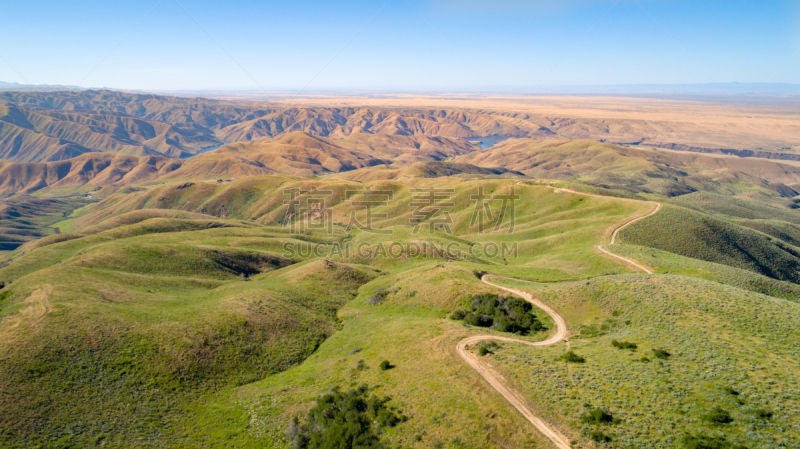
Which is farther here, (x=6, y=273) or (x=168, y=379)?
(x=6, y=273)

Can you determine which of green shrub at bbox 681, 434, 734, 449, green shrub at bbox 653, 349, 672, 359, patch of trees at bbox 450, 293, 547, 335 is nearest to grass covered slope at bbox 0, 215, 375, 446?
patch of trees at bbox 450, 293, 547, 335

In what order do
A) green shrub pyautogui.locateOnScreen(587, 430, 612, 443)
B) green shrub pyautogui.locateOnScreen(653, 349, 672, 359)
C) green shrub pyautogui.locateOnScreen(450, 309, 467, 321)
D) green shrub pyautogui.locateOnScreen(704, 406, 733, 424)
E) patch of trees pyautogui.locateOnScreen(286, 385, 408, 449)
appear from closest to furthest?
green shrub pyautogui.locateOnScreen(587, 430, 612, 443)
green shrub pyautogui.locateOnScreen(704, 406, 733, 424)
patch of trees pyautogui.locateOnScreen(286, 385, 408, 449)
green shrub pyautogui.locateOnScreen(653, 349, 672, 359)
green shrub pyautogui.locateOnScreen(450, 309, 467, 321)

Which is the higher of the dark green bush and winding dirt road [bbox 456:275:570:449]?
the dark green bush

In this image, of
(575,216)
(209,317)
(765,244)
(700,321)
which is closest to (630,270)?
(700,321)

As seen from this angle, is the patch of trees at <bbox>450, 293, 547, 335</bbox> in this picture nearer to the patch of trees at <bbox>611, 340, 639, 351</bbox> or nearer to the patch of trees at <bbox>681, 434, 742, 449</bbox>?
the patch of trees at <bbox>611, 340, 639, 351</bbox>

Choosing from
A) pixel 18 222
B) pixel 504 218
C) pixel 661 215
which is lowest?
pixel 18 222

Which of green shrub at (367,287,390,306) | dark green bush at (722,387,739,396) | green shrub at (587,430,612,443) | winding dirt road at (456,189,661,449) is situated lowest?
green shrub at (367,287,390,306)

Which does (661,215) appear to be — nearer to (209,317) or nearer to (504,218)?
(504,218)
